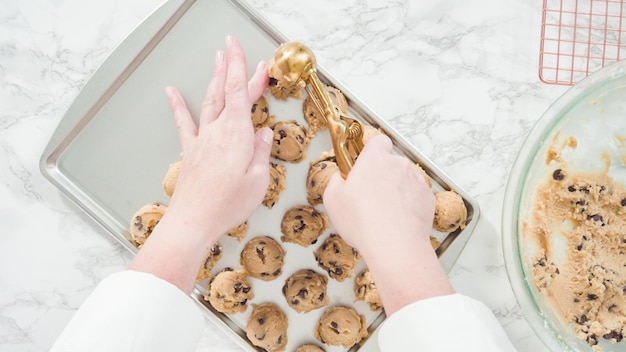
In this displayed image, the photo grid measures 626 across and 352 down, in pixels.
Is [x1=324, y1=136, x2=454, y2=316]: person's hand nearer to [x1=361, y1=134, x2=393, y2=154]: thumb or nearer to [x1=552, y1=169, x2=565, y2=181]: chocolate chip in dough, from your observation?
[x1=361, y1=134, x2=393, y2=154]: thumb

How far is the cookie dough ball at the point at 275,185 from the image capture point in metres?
1.02

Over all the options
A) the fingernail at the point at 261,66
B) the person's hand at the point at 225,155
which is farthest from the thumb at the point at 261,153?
the fingernail at the point at 261,66

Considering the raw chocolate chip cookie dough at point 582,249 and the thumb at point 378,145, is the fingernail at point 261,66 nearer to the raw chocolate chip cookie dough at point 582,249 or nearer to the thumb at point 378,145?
the thumb at point 378,145

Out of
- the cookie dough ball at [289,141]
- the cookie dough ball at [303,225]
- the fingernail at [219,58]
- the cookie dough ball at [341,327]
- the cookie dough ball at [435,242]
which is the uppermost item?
the fingernail at [219,58]

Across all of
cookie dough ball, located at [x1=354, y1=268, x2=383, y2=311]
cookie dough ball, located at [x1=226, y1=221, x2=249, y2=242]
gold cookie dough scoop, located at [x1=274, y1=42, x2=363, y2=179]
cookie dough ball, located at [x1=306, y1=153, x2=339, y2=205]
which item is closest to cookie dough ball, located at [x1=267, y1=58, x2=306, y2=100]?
gold cookie dough scoop, located at [x1=274, y1=42, x2=363, y2=179]

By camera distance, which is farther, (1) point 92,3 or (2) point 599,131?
(1) point 92,3

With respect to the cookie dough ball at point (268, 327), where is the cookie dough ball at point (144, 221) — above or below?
above

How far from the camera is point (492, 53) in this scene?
1148mm

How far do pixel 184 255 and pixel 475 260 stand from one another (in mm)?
569

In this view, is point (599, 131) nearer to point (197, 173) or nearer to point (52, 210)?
point (197, 173)

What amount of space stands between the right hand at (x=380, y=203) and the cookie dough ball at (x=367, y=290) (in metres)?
0.14

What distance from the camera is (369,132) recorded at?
1.01m

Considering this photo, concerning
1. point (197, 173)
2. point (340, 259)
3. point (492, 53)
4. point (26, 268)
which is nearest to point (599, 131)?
point (492, 53)

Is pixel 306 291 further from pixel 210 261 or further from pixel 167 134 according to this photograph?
pixel 167 134
